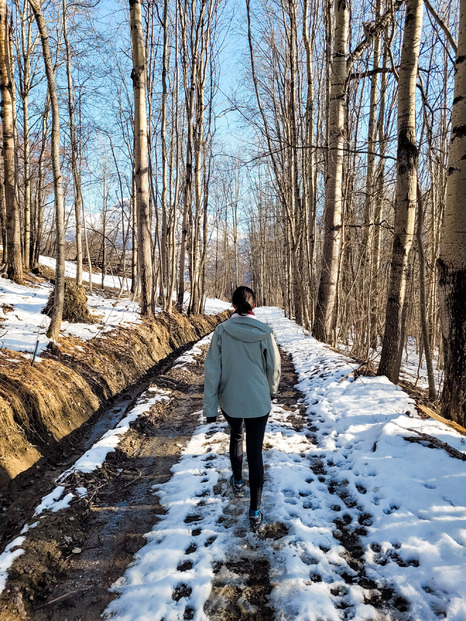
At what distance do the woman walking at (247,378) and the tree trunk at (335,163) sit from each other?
5.65 meters

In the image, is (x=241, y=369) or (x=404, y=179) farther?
(x=404, y=179)

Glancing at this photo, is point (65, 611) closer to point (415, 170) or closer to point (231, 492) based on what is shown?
point (231, 492)

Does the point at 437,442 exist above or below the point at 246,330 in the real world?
below

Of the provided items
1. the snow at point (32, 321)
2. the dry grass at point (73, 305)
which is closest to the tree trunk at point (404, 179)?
the snow at point (32, 321)

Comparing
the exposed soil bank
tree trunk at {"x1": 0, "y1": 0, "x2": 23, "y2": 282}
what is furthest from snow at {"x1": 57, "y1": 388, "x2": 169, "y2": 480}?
tree trunk at {"x1": 0, "y1": 0, "x2": 23, "y2": 282}

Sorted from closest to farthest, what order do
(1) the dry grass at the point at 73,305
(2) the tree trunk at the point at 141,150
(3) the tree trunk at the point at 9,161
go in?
(1) the dry grass at the point at 73,305, (2) the tree trunk at the point at 141,150, (3) the tree trunk at the point at 9,161

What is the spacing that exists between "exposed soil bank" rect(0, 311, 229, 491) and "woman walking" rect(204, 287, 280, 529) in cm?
232

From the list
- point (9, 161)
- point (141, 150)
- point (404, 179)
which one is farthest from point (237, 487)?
point (9, 161)

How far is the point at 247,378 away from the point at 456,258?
2.84 metres

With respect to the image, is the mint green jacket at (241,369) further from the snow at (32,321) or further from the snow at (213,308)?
the snow at (213,308)

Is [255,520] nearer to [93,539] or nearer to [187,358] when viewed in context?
[93,539]

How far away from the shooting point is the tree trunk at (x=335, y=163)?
7422 millimetres

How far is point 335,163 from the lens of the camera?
788cm

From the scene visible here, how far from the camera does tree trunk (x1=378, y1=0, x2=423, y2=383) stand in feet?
16.3
